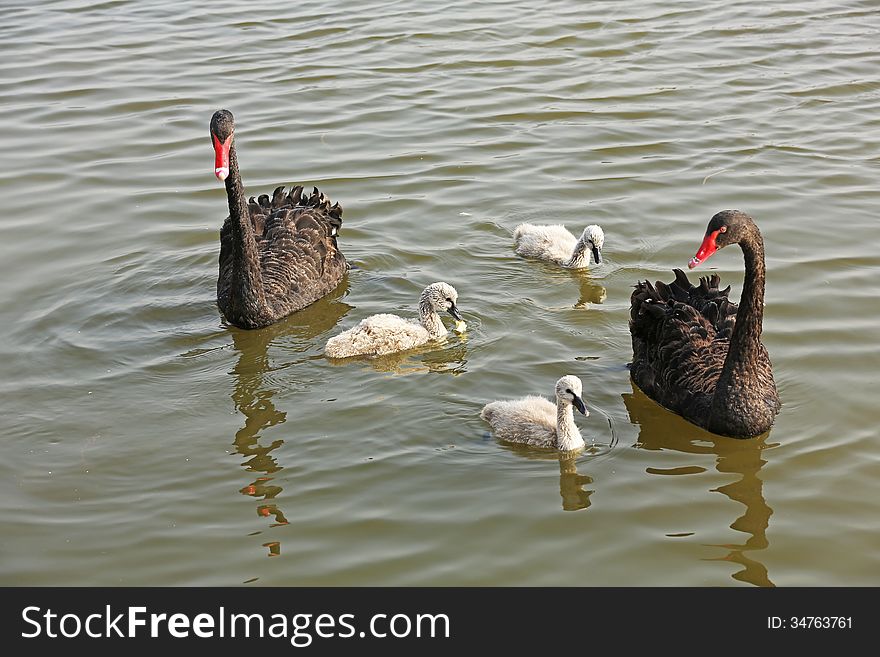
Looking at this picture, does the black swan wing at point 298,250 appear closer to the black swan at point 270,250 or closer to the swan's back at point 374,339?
the black swan at point 270,250

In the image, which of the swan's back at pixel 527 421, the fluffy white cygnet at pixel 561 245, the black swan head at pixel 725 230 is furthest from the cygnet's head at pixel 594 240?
the swan's back at pixel 527 421

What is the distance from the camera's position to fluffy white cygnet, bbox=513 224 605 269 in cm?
784

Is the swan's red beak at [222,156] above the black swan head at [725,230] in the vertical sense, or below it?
above

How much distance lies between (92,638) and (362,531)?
4.02ft

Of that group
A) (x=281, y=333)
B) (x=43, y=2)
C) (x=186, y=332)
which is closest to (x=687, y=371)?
(x=281, y=333)

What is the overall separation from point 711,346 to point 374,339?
1937mm

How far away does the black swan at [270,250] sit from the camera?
7348 mm

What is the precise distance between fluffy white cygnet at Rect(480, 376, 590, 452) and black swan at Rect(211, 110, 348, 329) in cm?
224

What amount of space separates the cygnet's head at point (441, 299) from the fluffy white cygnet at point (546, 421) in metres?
1.27

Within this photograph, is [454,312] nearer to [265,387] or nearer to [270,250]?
[265,387]

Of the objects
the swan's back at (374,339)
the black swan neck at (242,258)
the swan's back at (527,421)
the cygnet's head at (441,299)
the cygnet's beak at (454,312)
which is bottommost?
the swan's back at (527,421)

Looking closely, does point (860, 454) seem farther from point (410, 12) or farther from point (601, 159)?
point (410, 12)

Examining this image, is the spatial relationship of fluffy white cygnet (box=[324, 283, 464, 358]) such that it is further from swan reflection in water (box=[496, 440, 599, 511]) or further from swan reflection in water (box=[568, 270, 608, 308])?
swan reflection in water (box=[496, 440, 599, 511])

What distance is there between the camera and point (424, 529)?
5.20m
